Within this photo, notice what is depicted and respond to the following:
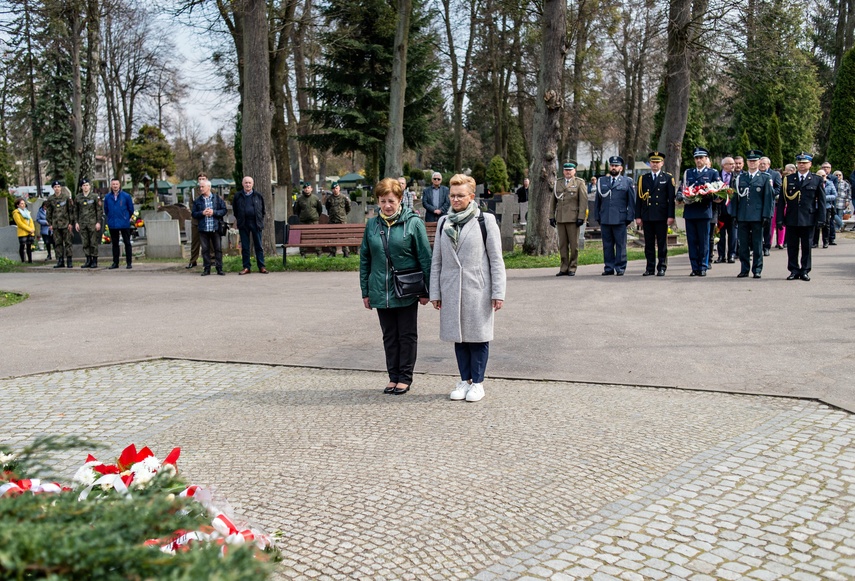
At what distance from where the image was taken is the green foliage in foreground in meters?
2.00

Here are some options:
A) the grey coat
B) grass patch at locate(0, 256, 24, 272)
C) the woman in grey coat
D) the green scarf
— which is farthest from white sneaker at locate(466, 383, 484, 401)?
grass patch at locate(0, 256, 24, 272)

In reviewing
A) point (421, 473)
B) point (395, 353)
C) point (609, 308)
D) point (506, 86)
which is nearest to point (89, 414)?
point (395, 353)

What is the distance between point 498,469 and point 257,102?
15741 mm

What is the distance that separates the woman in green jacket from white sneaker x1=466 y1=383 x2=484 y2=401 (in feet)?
2.05

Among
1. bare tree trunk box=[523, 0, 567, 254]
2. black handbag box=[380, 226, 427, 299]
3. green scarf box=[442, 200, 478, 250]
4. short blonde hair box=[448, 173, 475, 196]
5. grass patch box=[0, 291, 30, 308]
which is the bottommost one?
grass patch box=[0, 291, 30, 308]

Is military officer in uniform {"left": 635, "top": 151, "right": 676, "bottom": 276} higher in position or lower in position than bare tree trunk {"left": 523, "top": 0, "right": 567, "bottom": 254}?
lower

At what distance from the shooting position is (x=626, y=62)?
2154 inches

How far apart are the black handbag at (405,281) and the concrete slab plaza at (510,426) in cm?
90

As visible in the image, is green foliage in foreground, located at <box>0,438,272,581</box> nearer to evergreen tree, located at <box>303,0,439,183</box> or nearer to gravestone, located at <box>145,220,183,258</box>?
gravestone, located at <box>145,220,183,258</box>

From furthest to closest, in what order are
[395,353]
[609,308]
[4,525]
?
[609,308] → [395,353] → [4,525]

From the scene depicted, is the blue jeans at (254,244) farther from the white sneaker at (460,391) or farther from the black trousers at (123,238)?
the white sneaker at (460,391)

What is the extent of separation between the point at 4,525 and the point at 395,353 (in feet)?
18.4

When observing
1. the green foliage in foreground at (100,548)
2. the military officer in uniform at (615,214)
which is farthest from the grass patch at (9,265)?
the green foliage in foreground at (100,548)

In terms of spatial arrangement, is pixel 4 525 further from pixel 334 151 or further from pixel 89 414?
pixel 334 151
